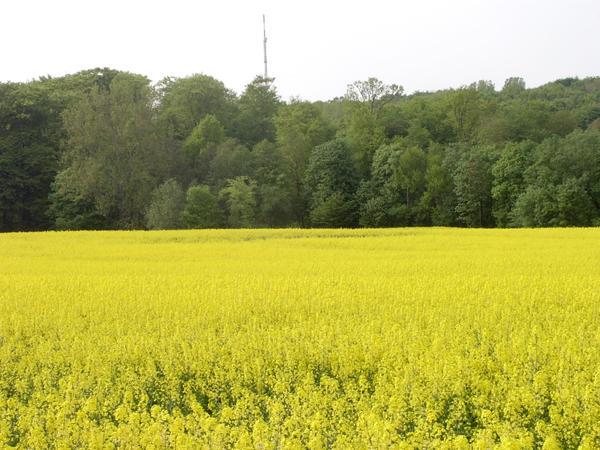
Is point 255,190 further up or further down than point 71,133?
further down

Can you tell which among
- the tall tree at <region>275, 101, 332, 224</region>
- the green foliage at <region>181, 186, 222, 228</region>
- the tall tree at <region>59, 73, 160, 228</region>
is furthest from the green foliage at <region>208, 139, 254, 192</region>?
the tall tree at <region>59, 73, 160, 228</region>

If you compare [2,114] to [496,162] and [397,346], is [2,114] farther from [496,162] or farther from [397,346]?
[397,346]

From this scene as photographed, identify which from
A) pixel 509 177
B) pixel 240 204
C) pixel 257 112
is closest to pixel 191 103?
pixel 257 112

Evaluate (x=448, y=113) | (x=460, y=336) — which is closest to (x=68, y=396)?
(x=460, y=336)

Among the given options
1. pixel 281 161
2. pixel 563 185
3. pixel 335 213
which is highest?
pixel 281 161

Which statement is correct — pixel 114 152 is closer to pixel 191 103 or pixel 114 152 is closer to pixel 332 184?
pixel 191 103

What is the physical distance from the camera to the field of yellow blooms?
511cm

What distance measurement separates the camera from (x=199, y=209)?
45969mm

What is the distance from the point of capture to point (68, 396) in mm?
5922

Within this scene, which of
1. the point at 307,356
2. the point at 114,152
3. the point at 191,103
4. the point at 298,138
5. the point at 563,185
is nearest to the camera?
the point at 307,356

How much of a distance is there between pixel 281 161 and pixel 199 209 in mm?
12536

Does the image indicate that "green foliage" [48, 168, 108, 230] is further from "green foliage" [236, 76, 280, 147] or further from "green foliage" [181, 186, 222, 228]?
"green foliage" [236, 76, 280, 147]

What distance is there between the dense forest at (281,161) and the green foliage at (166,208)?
109 millimetres

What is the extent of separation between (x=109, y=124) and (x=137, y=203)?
6761 millimetres
